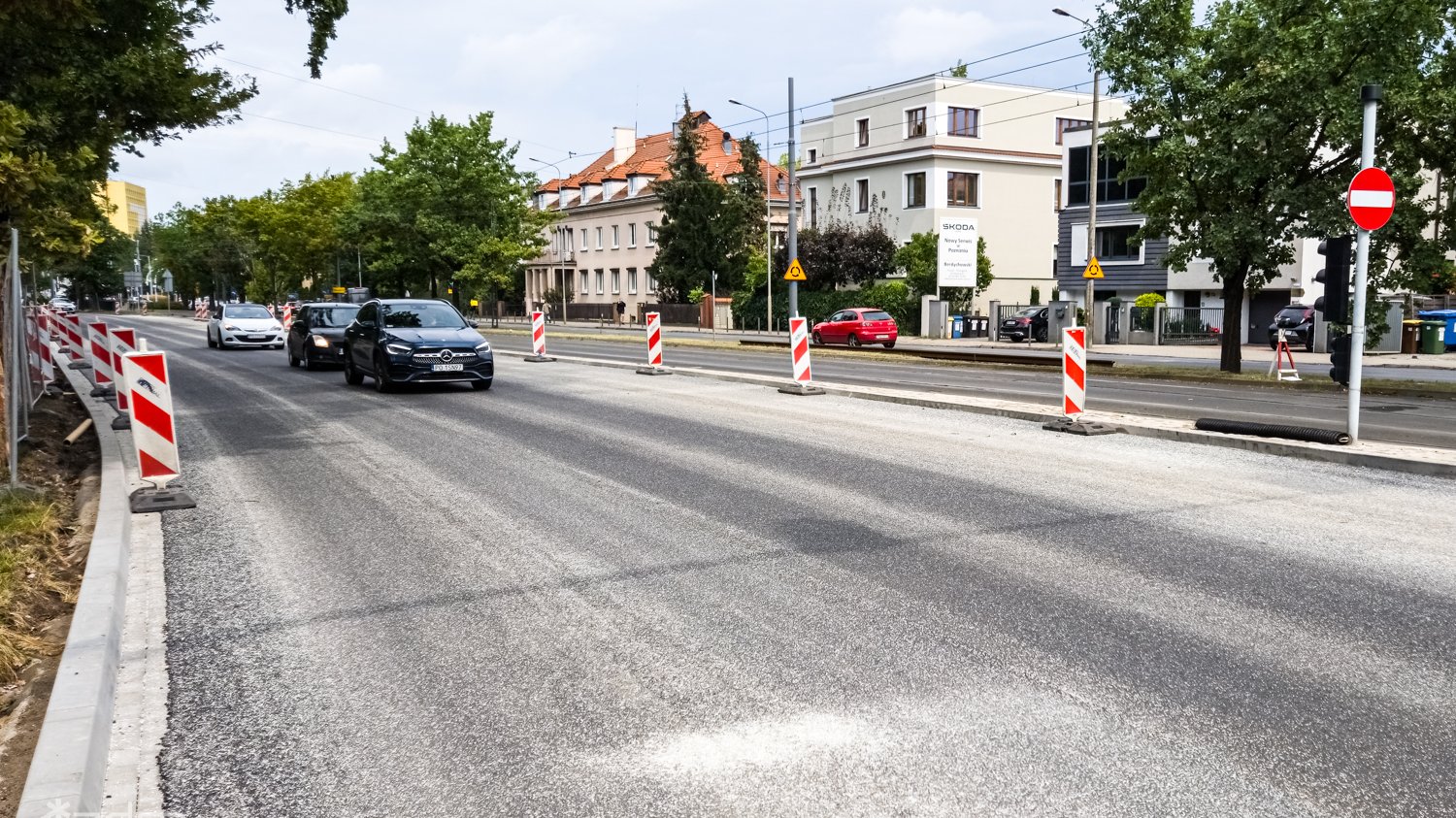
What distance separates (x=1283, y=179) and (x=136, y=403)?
65.8 feet

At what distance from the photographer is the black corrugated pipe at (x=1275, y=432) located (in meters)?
10.4

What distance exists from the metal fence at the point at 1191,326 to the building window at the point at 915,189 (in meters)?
16.1

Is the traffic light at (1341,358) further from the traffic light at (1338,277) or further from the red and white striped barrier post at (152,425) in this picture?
the red and white striped barrier post at (152,425)

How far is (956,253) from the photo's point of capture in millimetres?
46594

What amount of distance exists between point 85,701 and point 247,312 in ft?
110

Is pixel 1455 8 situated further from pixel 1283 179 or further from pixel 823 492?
pixel 823 492

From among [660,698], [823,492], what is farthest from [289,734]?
[823,492]

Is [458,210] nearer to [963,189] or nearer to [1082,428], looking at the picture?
[963,189]

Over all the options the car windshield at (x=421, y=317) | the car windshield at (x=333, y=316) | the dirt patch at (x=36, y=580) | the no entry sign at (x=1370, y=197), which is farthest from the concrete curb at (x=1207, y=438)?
the car windshield at (x=333, y=316)

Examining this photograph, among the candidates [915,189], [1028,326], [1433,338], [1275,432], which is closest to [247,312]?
[1028,326]

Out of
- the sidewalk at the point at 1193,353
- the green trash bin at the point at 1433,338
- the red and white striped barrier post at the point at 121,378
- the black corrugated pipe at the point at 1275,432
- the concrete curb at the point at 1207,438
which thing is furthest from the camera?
the green trash bin at the point at 1433,338

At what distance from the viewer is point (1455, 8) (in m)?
18.8

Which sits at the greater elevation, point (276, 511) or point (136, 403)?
point (136, 403)

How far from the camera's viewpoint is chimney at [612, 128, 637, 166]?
8194 centimetres
